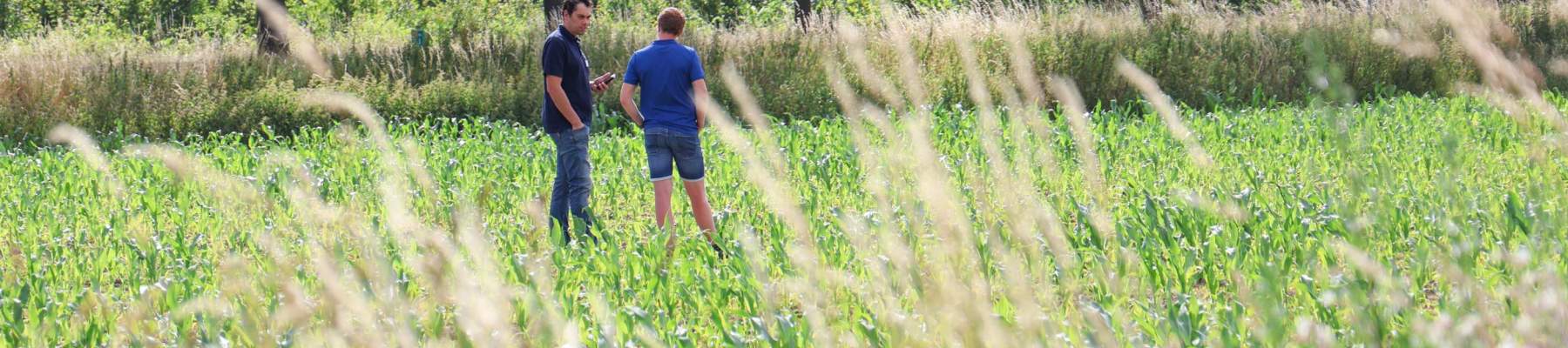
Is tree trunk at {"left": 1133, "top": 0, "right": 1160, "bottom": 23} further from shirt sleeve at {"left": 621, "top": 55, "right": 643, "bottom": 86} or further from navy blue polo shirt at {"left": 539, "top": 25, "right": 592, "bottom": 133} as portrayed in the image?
shirt sleeve at {"left": 621, "top": 55, "right": 643, "bottom": 86}

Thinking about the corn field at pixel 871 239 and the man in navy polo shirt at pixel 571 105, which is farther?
the man in navy polo shirt at pixel 571 105

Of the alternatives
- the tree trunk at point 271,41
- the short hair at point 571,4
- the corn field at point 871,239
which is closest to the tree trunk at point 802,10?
the tree trunk at point 271,41

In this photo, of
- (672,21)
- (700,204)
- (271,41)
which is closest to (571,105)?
(672,21)

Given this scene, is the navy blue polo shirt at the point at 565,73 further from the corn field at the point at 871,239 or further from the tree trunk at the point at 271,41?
the tree trunk at the point at 271,41

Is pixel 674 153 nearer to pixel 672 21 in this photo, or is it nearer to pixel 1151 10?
pixel 672 21

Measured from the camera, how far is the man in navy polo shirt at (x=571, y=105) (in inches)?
Answer: 254

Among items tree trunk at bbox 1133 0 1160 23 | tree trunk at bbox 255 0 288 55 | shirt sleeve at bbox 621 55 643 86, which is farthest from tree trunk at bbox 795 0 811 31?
shirt sleeve at bbox 621 55 643 86

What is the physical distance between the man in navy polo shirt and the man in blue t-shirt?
283mm

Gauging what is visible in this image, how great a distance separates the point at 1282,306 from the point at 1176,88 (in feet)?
33.9

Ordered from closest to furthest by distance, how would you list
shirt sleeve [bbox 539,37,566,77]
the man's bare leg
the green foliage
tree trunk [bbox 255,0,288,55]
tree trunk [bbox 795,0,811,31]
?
the green foliage
the man's bare leg
shirt sleeve [bbox 539,37,566,77]
tree trunk [bbox 255,0,288,55]
tree trunk [bbox 795,0,811,31]

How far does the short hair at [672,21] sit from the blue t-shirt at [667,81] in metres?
0.05

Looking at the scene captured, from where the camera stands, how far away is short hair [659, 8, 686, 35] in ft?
20.4

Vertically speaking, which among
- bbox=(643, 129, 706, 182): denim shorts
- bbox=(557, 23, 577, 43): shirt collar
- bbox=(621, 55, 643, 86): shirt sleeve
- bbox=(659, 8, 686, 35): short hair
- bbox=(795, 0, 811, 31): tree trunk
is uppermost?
bbox=(659, 8, 686, 35): short hair

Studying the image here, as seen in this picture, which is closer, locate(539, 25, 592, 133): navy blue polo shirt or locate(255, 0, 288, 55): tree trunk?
locate(539, 25, 592, 133): navy blue polo shirt
